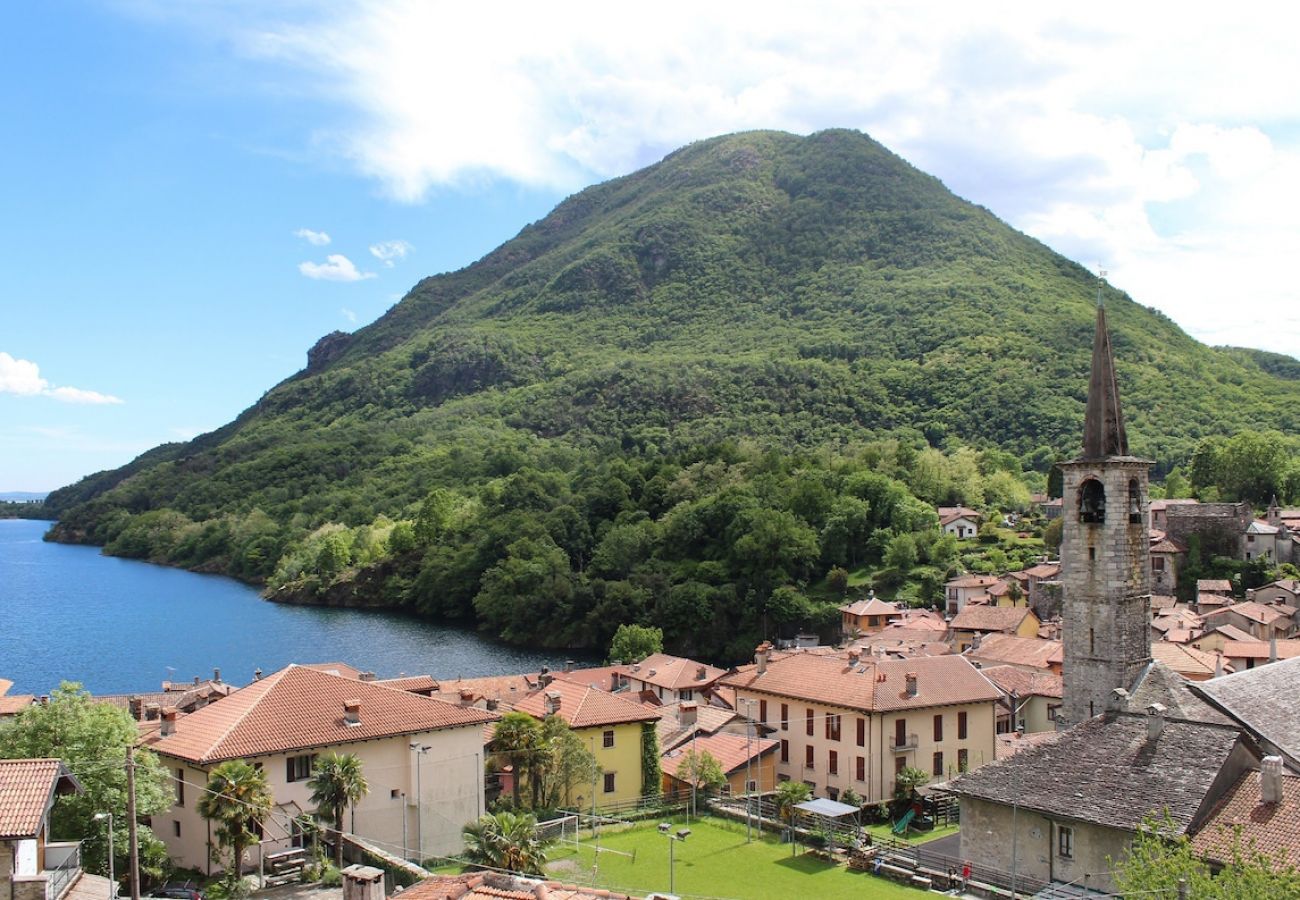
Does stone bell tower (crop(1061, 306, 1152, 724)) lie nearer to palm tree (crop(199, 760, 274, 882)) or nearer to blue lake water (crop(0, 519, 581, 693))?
palm tree (crop(199, 760, 274, 882))

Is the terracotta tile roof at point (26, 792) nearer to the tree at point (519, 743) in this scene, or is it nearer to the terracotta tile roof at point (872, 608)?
the tree at point (519, 743)

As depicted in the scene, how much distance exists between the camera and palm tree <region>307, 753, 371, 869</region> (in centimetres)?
2955

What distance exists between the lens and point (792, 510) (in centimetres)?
11862

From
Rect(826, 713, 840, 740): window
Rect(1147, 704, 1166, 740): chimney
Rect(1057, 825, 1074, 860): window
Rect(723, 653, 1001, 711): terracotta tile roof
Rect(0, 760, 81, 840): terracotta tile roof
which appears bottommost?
Rect(826, 713, 840, 740): window

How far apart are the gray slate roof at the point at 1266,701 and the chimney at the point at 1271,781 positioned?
14.6ft

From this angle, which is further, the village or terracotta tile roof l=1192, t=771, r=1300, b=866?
the village

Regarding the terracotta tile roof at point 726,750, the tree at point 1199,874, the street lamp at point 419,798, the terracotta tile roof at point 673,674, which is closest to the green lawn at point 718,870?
the street lamp at point 419,798

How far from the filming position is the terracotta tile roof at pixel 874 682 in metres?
42.8

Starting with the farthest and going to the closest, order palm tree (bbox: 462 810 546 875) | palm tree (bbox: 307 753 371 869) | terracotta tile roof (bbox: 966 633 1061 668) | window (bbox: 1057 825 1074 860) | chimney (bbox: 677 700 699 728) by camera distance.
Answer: terracotta tile roof (bbox: 966 633 1061 668) < chimney (bbox: 677 700 699 728) < palm tree (bbox: 307 753 371 869) < window (bbox: 1057 825 1074 860) < palm tree (bbox: 462 810 546 875)

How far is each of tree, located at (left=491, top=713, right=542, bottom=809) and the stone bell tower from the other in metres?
17.1

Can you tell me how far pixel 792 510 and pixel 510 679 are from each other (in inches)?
2584

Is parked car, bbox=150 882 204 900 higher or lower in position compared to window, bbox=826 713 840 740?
lower

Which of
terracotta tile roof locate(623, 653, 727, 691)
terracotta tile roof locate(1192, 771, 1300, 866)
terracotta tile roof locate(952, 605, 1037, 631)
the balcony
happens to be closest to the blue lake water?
terracotta tile roof locate(623, 653, 727, 691)

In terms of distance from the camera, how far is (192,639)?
334 feet
